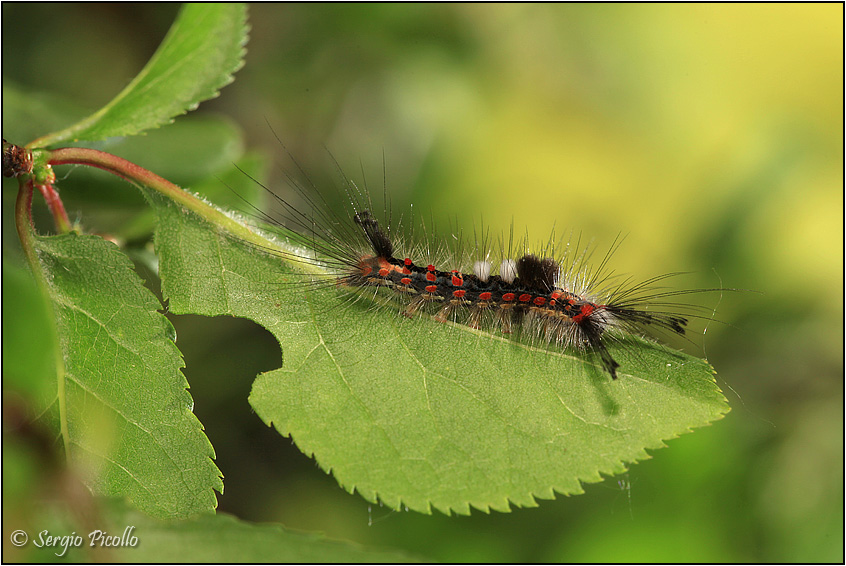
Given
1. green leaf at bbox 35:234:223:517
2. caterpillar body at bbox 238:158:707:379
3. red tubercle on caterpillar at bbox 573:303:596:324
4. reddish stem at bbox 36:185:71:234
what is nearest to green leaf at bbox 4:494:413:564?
green leaf at bbox 35:234:223:517

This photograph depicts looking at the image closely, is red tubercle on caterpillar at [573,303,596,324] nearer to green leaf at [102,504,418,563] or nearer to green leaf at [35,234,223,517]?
green leaf at [102,504,418,563]

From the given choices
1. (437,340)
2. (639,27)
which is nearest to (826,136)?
(639,27)

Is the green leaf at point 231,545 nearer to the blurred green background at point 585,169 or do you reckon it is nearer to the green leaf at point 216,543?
the green leaf at point 216,543

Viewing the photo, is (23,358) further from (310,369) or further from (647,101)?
(647,101)

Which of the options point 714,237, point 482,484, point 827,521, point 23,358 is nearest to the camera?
point 23,358

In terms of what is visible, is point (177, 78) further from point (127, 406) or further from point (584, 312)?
point (584, 312)
